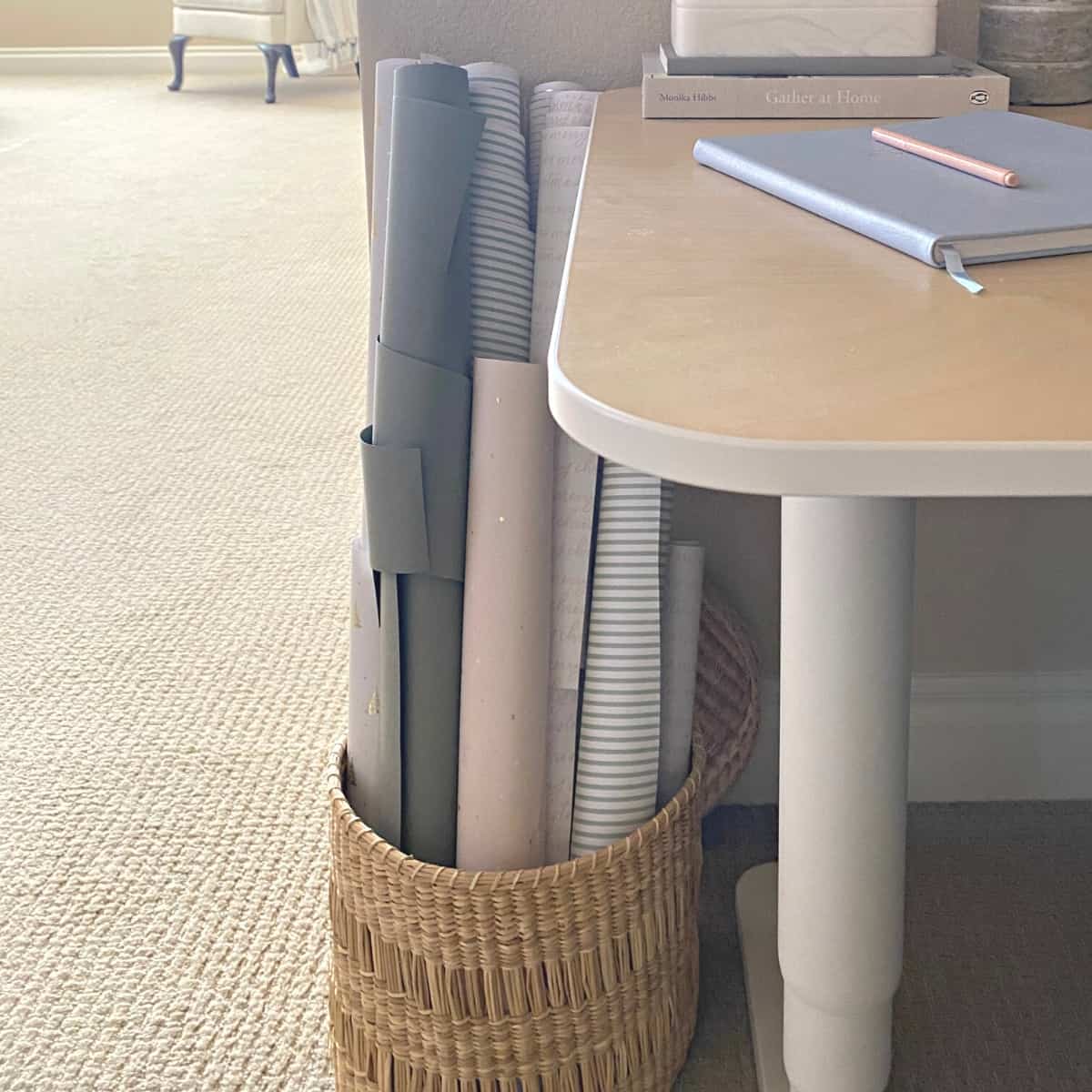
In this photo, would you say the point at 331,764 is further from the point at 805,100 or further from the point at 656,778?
→ the point at 805,100

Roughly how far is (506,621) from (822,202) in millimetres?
365

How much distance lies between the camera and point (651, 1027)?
997 mm

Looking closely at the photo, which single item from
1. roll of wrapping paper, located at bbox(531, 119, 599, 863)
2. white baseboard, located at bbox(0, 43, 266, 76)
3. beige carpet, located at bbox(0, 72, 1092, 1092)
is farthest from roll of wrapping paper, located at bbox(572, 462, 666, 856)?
white baseboard, located at bbox(0, 43, 266, 76)

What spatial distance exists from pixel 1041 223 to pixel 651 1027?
0.63 m

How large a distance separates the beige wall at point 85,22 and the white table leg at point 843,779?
6567 mm

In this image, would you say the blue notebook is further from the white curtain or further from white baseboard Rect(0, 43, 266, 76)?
white baseboard Rect(0, 43, 266, 76)

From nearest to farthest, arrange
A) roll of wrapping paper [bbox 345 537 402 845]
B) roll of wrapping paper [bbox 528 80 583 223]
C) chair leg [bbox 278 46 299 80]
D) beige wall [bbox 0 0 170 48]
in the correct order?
roll of wrapping paper [bbox 345 537 402 845]
roll of wrapping paper [bbox 528 80 583 223]
chair leg [bbox 278 46 299 80]
beige wall [bbox 0 0 170 48]

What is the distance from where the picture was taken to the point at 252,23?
5.63 metres

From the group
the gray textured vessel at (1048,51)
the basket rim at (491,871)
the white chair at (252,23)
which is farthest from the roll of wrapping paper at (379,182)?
the white chair at (252,23)

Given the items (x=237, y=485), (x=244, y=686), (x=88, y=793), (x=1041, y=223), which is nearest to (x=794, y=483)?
(x=1041, y=223)

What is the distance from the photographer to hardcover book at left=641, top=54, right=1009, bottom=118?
1.01m

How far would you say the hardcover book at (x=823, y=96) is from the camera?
101 centimetres

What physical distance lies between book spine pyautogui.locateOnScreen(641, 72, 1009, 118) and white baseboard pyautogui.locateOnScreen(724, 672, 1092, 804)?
589 mm

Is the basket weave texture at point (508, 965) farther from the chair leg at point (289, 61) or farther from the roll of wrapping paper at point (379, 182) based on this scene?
the chair leg at point (289, 61)
